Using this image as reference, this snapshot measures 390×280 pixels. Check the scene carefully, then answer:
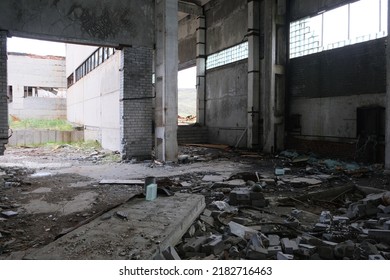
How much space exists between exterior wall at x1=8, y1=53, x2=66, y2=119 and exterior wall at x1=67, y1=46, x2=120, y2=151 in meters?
5.36

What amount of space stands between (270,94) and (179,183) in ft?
20.3

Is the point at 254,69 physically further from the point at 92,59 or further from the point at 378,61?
the point at 92,59

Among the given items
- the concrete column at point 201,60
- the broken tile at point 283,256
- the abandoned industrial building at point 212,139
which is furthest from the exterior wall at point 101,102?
the broken tile at point 283,256

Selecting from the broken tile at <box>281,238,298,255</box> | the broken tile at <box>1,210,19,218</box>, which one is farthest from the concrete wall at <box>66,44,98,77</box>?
the broken tile at <box>281,238,298,255</box>

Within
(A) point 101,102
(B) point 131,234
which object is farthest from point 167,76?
(B) point 131,234

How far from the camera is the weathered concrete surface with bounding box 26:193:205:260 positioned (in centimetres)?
263

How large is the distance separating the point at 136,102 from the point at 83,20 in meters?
2.63

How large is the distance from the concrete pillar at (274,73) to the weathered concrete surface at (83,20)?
420 cm

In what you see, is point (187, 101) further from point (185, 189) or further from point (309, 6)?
point (185, 189)

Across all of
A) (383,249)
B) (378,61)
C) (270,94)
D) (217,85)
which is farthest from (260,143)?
(383,249)

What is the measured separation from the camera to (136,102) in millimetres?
9352

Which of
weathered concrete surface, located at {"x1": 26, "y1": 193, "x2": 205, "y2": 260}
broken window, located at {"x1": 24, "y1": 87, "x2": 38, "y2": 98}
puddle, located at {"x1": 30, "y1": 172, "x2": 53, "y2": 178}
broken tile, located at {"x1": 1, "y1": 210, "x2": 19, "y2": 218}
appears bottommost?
broken tile, located at {"x1": 1, "y1": 210, "x2": 19, "y2": 218}

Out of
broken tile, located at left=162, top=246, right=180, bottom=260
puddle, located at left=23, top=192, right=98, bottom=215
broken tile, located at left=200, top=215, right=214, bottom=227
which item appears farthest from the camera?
puddle, located at left=23, top=192, right=98, bottom=215

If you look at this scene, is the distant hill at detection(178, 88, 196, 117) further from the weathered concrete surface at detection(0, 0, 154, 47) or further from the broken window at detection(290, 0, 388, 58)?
the weathered concrete surface at detection(0, 0, 154, 47)
